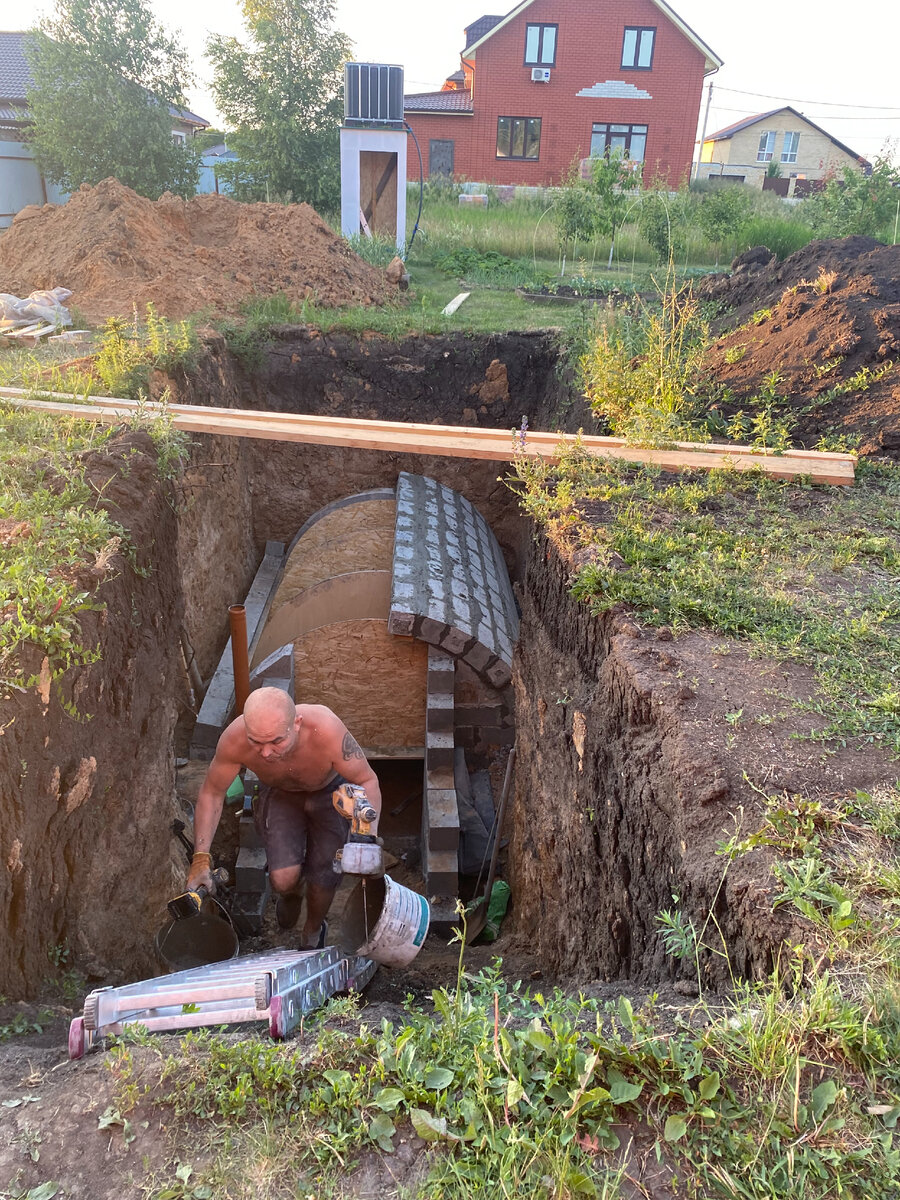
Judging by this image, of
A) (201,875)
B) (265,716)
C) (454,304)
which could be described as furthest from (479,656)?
(454,304)

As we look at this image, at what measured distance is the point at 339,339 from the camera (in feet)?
29.4

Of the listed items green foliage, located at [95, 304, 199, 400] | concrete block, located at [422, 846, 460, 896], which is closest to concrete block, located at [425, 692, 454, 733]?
concrete block, located at [422, 846, 460, 896]

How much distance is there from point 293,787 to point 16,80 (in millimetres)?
28816

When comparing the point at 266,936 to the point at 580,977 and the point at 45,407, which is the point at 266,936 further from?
the point at 45,407

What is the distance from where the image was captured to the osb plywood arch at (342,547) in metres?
6.71

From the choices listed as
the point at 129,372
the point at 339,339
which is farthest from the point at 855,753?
the point at 339,339

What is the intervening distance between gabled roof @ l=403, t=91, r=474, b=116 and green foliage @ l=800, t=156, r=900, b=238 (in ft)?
54.6

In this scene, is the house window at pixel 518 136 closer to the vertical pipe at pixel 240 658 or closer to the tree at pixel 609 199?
the tree at pixel 609 199

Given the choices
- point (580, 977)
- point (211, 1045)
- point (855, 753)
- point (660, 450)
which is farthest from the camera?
point (660, 450)

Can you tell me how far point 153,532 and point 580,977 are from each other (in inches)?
131

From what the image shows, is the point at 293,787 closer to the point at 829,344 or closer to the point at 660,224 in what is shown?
the point at 829,344

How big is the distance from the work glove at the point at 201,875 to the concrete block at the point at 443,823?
1.78 metres

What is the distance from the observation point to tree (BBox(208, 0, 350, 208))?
1962 cm

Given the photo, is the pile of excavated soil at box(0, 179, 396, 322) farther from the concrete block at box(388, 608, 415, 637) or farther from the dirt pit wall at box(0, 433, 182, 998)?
the concrete block at box(388, 608, 415, 637)
